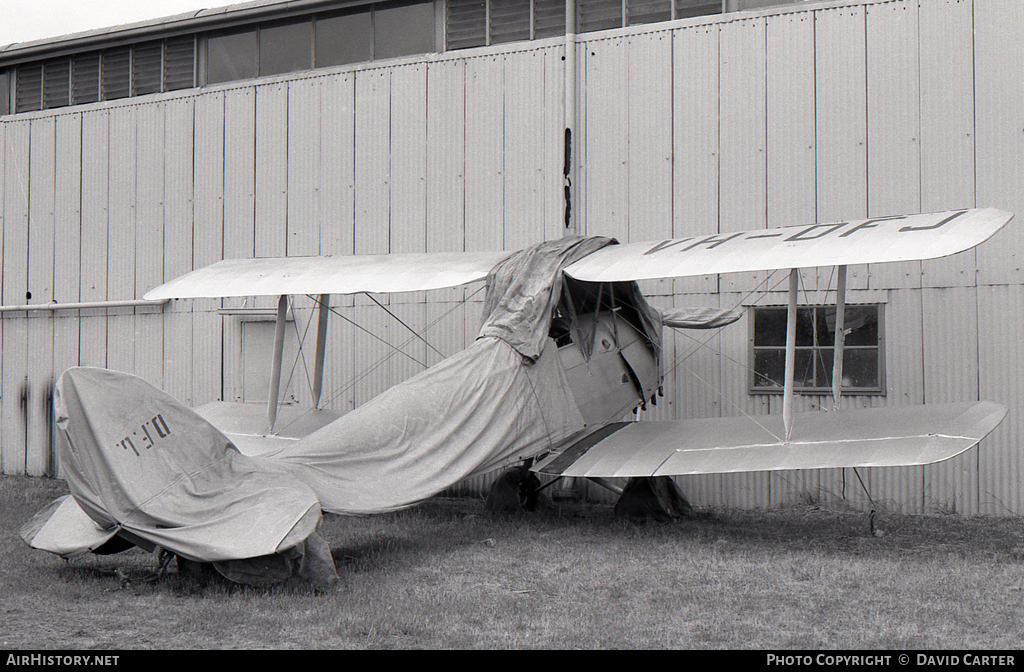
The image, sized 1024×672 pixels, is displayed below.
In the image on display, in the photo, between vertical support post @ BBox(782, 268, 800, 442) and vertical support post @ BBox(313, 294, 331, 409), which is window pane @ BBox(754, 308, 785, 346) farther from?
vertical support post @ BBox(313, 294, 331, 409)

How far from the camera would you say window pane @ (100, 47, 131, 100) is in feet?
46.3

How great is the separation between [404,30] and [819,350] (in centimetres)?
689

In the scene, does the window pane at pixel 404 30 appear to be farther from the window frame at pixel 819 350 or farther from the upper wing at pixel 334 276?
the window frame at pixel 819 350

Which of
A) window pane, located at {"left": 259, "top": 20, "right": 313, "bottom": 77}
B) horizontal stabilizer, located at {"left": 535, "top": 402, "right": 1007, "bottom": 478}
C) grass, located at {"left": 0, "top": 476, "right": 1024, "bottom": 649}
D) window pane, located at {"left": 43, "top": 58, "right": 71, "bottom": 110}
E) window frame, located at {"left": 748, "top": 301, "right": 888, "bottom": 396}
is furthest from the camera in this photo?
window pane, located at {"left": 43, "top": 58, "right": 71, "bottom": 110}

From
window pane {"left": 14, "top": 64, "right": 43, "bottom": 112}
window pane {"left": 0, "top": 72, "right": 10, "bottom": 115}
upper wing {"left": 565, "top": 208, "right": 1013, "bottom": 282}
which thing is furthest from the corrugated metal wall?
upper wing {"left": 565, "top": 208, "right": 1013, "bottom": 282}

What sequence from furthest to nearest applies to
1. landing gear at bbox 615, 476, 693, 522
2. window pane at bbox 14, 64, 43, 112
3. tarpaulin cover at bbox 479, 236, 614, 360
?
1. window pane at bbox 14, 64, 43, 112
2. landing gear at bbox 615, 476, 693, 522
3. tarpaulin cover at bbox 479, 236, 614, 360

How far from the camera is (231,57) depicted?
13.5 m

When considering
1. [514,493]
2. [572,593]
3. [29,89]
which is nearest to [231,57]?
[29,89]

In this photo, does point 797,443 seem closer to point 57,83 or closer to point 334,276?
point 334,276

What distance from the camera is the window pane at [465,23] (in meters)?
12.1

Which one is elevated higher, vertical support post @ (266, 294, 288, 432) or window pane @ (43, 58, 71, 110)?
window pane @ (43, 58, 71, 110)

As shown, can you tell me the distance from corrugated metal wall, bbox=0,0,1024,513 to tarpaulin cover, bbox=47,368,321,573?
5812 millimetres

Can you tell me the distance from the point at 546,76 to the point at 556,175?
50.1 inches

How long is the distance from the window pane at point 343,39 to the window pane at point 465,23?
3.86 feet
